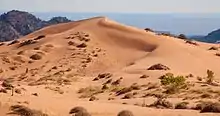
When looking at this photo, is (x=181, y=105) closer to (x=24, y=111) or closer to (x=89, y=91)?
(x=24, y=111)

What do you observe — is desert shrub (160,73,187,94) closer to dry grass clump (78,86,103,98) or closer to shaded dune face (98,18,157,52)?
dry grass clump (78,86,103,98)

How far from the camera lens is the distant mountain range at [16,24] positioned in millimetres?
146825

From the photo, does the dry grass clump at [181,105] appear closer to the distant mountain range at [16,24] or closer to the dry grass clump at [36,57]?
the dry grass clump at [36,57]

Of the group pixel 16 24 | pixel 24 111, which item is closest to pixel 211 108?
pixel 24 111

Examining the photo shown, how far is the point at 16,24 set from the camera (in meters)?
158

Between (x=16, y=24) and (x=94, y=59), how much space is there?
4075 inches

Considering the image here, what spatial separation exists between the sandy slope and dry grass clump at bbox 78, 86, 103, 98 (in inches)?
22.0

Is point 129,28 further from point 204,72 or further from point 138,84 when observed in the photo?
point 138,84

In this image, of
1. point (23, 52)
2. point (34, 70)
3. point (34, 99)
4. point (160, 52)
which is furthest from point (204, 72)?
point (34, 99)

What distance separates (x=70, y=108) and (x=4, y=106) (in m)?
2.99

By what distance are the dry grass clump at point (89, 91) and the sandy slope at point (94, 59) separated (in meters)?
0.56

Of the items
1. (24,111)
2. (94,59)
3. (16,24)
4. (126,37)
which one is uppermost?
(16,24)

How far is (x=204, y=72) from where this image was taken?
49.2 metres

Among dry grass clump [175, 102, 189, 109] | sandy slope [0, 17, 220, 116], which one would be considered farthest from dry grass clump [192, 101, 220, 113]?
sandy slope [0, 17, 220, 116]
